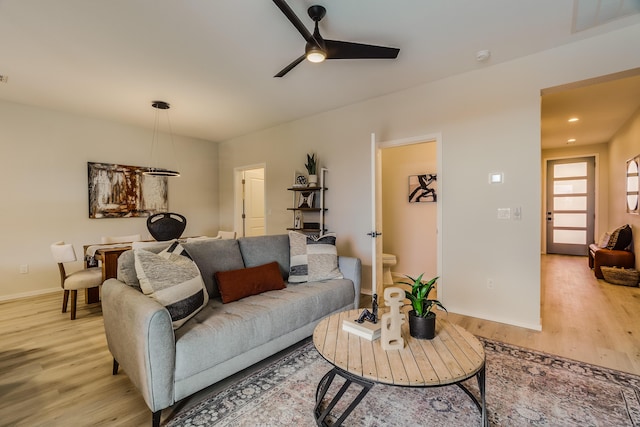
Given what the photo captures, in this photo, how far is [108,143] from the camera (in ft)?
15.1

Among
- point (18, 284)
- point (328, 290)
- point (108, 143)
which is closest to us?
point (328, 290)

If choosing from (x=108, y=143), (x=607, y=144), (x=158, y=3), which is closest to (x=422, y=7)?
(x=158, y=3)

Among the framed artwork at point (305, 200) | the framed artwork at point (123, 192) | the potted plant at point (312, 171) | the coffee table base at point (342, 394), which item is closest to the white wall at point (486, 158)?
the potted plant at point (312, 171)

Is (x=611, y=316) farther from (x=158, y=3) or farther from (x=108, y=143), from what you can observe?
(x=108, y=143)

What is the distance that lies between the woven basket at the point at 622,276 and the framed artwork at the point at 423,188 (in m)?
2.83

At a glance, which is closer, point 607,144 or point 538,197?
point 538,197

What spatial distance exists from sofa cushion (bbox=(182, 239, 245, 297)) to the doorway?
9.92 ft

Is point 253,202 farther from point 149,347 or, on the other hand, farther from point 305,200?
point 149,347

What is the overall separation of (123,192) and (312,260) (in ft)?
12.4

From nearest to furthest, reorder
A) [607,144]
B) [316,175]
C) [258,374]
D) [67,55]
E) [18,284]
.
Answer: [258,374]
[67,55]
[18,284]
[316,175]
[607,144]

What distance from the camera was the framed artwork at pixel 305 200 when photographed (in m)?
4.30

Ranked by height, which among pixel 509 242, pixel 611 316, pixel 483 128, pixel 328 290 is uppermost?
pixel 483 128

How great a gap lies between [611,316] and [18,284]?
707 cm

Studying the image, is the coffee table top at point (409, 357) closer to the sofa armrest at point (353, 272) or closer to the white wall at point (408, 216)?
the sofa armrest at point (353, 272)
